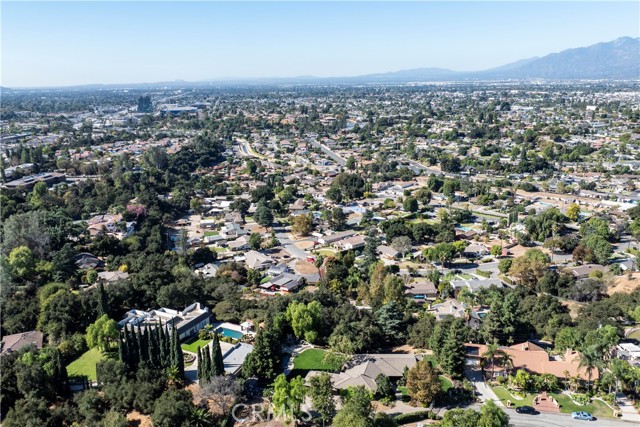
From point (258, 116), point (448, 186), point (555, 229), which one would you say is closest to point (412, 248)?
point (555, 229)

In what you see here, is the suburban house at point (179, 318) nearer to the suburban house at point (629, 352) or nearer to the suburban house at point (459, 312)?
the suburban house at point (459, 312)

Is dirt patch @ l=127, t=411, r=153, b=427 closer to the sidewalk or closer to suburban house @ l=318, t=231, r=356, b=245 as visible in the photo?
the sidewalk

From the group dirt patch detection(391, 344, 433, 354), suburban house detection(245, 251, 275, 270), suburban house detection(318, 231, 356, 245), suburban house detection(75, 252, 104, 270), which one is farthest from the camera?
suburban house detection(318, 231, 356, 245)

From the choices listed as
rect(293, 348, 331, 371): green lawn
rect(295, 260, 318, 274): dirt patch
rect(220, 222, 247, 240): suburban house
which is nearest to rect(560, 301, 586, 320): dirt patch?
rect(293, 348, 331, 371): green lawn

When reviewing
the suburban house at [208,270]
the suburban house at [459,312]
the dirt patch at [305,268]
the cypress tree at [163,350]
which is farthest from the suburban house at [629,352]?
the suburban house at [208,270]

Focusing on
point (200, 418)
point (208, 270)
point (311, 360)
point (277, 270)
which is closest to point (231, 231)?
point (208, 270)

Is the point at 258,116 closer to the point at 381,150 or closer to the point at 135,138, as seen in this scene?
the point at 135,138

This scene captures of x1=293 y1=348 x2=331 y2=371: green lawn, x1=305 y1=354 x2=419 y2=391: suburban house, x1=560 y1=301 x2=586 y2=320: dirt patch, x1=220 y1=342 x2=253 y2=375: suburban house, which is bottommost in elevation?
x1=560 y1=301 x2=586 y2=320: dirt patch
